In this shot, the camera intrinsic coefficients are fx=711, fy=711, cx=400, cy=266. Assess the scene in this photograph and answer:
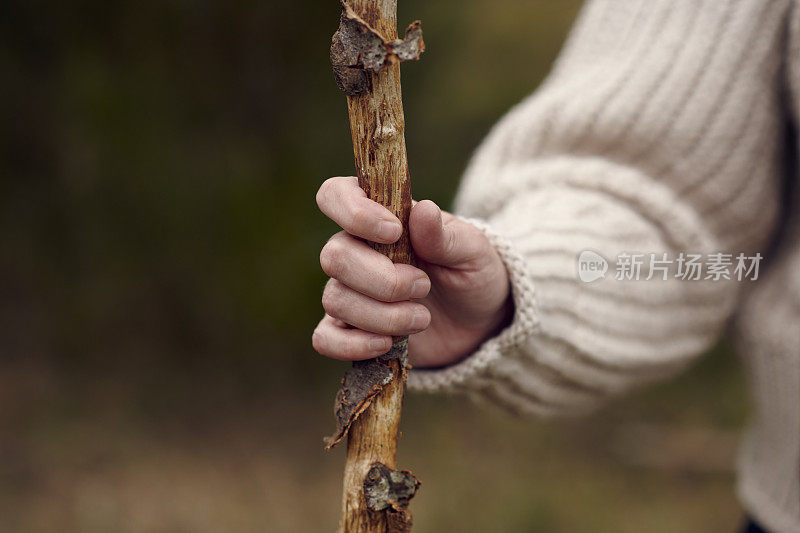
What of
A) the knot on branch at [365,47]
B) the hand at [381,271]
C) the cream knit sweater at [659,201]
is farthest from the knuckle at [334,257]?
the cream knit sweater at [659,201]

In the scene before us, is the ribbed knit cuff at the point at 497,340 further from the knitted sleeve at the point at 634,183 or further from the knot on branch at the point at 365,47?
the knot on branch at the point at 365,47

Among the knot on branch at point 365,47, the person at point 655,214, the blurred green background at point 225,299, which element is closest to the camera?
the knot on branch at point 365,47

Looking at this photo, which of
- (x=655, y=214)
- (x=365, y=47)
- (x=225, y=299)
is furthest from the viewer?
(x=225, y=299)

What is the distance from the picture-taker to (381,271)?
453mm

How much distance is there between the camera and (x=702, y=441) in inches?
70.9

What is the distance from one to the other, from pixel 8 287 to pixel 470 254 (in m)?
1.74

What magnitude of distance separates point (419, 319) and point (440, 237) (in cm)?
6

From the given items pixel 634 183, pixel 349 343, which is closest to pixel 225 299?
pixel 634 183

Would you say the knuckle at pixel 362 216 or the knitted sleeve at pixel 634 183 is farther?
the knitted sleeve at pixel 634 183

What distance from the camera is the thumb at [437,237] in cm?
44

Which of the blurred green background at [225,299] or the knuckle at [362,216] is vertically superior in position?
the blurred green background at [225,299]

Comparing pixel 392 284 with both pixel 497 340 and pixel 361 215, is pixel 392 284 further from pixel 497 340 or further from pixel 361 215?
pixel 497 340

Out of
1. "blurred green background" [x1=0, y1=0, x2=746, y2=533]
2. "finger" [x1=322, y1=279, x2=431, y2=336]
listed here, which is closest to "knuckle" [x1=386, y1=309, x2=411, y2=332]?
"finger" [x1=322, y1=279, x2=431, y2=336]

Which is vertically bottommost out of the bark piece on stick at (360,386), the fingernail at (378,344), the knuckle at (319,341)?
the bark piece on stick at (360,386)
